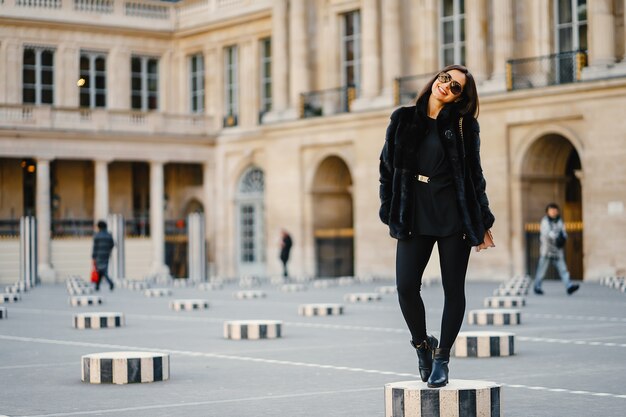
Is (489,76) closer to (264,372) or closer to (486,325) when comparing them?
(486,325)

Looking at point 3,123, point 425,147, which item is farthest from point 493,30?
point 425,147

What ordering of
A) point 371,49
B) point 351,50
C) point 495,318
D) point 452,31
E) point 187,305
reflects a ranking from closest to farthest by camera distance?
1. point 495,318
2. point 187,305
3. point 452,31
4. point 371,49
5. point 351,50

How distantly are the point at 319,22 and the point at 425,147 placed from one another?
42806mm

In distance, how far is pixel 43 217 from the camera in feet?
172

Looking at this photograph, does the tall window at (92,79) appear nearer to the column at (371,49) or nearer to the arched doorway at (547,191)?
the column at (371,49)

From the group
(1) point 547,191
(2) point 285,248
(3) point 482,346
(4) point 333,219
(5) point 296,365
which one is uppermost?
(1) point 547,191

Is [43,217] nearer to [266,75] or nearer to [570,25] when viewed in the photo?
[266,75]

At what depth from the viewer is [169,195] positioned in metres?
59.9

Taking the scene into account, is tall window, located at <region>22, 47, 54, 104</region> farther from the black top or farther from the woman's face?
the black top

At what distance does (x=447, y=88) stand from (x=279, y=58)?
44071mm

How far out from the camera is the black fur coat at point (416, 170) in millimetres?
8852

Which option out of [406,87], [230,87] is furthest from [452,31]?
[230,87]

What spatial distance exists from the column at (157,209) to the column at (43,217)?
15.8ft

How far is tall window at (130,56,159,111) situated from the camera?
191ft
